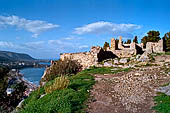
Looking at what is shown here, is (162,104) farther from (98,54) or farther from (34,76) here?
(34,76)

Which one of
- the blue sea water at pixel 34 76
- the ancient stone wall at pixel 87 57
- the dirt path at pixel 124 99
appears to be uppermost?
the ancient stone wall at pixel 87 57

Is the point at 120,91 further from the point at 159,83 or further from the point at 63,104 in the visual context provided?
Answer: the point at 63,104

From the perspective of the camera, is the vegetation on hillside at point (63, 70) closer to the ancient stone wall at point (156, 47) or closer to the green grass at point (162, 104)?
the ancient stone wall at point (156, 47)

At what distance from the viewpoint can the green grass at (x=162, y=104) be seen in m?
5.28

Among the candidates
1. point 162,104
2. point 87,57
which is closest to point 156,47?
point 87,57

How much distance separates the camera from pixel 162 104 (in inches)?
225

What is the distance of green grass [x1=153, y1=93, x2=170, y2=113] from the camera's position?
5.28 m

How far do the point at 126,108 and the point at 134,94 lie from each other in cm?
167

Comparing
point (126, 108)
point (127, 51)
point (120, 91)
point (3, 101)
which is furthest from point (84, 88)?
point (127, 51)

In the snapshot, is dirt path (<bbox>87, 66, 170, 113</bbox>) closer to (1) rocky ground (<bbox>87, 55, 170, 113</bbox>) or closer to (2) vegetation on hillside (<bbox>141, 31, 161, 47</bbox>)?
(1) rocky ground (<bbox>87, 55, 170, 113</bbox>)

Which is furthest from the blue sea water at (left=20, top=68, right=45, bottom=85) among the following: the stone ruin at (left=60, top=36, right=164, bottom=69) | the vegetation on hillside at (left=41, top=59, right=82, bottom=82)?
the vegetation on hillside at (left=41, top=59, right=82, bottom=82)

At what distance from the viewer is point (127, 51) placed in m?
23.2

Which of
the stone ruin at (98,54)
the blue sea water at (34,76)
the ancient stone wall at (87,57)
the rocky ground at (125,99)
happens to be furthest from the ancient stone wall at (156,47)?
the blue sea water at (34,76)

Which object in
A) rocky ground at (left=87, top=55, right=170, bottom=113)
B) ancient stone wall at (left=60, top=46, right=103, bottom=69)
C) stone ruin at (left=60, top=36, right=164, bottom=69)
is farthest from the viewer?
stone ruin at (left=60, top=36, right=164, bottom=69)
